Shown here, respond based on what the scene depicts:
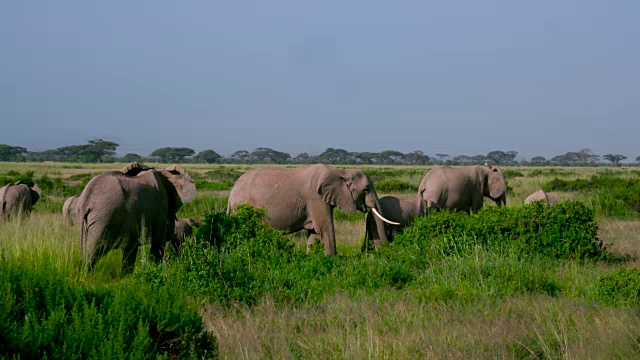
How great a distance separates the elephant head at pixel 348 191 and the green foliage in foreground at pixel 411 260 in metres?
1.63

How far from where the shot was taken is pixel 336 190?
41.1ft

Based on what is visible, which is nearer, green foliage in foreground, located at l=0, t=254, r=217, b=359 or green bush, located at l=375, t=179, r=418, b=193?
green foliage in foreground, located at l=0, t=254, r=217, b=359

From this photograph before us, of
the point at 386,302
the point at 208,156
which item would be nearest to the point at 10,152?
the point at 208,156

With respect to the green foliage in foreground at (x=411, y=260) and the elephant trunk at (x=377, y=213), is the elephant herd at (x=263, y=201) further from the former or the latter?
the green foliage in foreground at (x=411, y=260)

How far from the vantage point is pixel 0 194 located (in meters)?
14.8

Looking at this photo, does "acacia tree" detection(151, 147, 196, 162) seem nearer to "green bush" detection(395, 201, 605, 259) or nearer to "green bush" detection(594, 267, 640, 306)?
"green bush" detection(395, 201, 605, 259)

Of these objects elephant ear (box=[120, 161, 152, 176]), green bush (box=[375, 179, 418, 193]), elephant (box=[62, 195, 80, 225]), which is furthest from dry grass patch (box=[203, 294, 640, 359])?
green bush (box=[375, 179, 418, 193])

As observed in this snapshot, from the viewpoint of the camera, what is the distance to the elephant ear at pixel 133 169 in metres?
9.75

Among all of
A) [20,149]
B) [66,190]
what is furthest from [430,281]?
[20,149]

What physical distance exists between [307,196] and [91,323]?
822 cm

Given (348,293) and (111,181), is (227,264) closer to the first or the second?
(348,293)

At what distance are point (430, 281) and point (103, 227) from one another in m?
4.19

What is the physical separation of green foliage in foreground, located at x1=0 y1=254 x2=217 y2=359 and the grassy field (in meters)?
0.03

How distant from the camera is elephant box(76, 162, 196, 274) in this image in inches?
352
